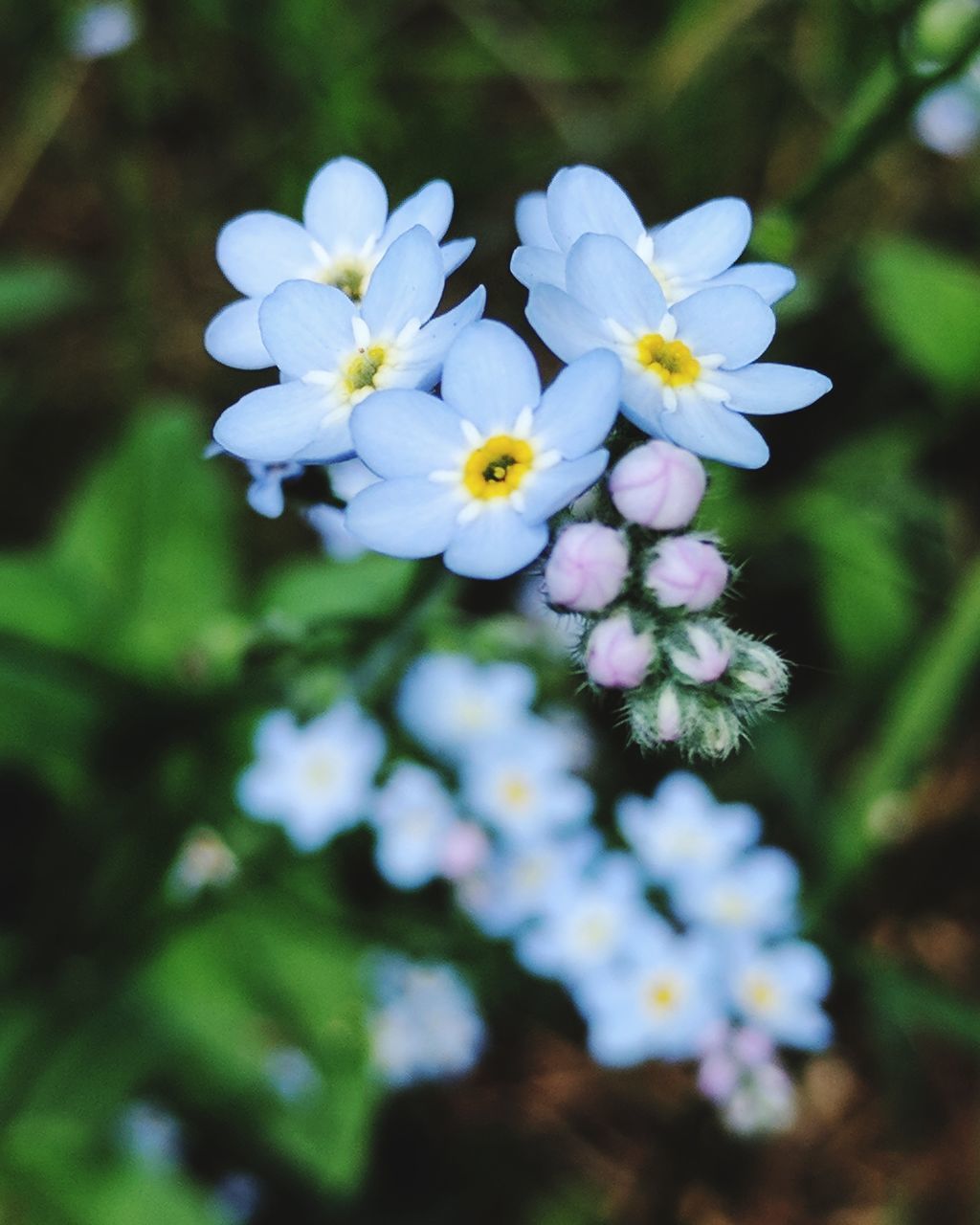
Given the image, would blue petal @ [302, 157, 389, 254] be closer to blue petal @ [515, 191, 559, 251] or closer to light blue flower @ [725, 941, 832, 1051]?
blue petal @ [515, 191, 559, 251]

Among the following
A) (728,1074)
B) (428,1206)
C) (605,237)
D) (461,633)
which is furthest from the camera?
(428,1206)

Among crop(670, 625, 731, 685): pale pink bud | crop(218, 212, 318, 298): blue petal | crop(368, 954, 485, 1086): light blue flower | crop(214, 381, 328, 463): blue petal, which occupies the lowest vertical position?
crop(368, 954, 485, 1086): light blue flower

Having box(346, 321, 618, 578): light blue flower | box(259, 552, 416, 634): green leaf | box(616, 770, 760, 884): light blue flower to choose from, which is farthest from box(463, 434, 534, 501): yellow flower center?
box(616, 770, 760, 884): light blue flower

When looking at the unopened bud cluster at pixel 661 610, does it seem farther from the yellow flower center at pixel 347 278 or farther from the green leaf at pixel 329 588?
the green leaf at pixel 329 588

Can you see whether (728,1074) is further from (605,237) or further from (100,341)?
(100,341)

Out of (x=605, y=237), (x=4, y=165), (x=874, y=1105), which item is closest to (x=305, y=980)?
(x=874, y=1105)

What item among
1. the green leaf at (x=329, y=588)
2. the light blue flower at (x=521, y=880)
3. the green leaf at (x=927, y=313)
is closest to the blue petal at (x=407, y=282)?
the green leaf at (x=329, y=588)
